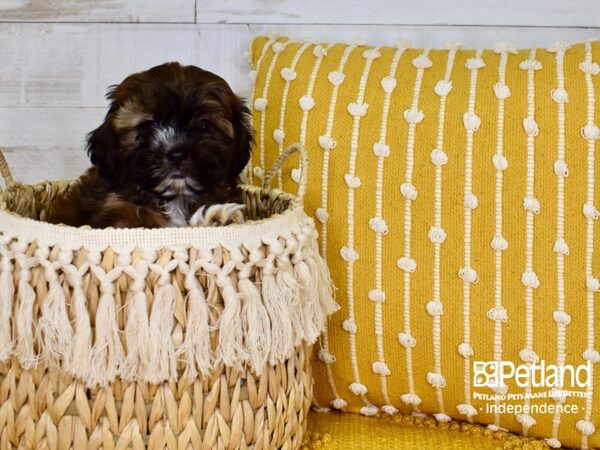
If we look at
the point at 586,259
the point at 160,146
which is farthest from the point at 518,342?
the point at 160,146

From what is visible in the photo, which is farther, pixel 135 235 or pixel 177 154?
pixel 177 154

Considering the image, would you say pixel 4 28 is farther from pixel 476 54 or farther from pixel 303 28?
pixel 476 54

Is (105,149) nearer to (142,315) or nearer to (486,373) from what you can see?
(142,315)

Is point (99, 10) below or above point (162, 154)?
above

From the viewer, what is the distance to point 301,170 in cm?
125

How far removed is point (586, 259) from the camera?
49.4 inches

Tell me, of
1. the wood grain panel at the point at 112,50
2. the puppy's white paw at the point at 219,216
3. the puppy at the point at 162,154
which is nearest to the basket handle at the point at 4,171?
the puppy at the point at 162,154

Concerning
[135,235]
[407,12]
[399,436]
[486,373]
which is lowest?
[399,436]

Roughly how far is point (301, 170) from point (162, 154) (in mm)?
259

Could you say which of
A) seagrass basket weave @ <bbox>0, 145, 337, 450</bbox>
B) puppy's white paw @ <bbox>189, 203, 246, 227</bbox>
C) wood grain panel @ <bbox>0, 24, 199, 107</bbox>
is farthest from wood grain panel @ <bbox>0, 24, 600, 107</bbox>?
seagrass basket weave @ <bbox>0, 145, 337, 450</bbox>

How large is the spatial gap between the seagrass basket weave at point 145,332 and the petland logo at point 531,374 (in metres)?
0.39

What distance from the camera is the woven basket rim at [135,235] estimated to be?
102 centimetres

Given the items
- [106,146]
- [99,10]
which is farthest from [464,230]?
[99,10]

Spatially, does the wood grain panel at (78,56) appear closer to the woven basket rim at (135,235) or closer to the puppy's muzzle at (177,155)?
the puppy's muzzle at (177,155)
